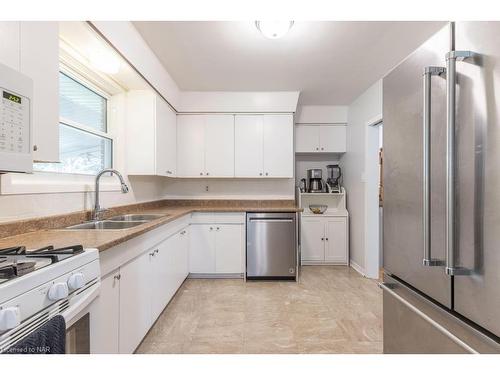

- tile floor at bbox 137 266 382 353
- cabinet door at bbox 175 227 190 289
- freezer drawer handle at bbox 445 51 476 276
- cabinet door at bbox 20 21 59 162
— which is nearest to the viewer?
freezer drawer handle at bbox 445 51 476 276

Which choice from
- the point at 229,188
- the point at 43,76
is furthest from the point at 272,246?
the point at 43,76

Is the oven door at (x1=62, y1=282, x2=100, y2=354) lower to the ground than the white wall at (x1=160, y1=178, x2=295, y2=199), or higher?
lower

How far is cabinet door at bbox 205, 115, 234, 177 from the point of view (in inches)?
141

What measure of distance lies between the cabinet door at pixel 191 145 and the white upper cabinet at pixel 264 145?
18.9 inches

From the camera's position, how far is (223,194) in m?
3.92

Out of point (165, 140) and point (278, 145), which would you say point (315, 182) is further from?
point (165, 140)

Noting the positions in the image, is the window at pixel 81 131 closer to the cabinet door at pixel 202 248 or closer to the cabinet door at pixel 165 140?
the cabinet door at pixel 165 140

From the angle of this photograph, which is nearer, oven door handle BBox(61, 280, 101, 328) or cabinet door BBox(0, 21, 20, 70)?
oven door handle BBox(61, 280, 101, 328)

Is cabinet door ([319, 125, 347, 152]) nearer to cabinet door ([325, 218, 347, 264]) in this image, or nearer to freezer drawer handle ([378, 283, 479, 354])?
cabinet door ([325, 218, 347, 264])

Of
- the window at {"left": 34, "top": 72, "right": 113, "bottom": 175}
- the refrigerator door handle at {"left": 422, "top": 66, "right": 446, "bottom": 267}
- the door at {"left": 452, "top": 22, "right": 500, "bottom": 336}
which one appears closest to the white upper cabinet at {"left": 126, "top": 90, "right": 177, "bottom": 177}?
the window at {"left": 34, "top": 72, "right": 113, "bottom": 175}

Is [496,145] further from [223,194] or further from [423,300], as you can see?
[223,194]

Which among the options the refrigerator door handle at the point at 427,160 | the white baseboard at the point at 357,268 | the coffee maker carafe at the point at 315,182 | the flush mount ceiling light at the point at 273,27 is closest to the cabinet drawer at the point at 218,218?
the coffee maker carafe at the point at 315,182

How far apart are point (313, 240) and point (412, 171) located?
9.50 ft

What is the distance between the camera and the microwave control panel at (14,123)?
0.92 meters
